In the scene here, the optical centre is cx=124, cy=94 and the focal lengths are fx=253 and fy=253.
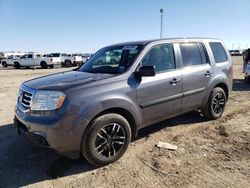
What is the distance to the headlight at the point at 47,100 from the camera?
11.1ft

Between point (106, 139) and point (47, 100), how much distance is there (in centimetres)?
104

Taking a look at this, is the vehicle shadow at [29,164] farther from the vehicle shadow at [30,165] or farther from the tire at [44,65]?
the tire at [44,65]

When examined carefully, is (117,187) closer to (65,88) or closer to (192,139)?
(65,88)

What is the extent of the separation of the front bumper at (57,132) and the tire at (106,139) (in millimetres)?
156

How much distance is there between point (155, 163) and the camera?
3826 millimetres

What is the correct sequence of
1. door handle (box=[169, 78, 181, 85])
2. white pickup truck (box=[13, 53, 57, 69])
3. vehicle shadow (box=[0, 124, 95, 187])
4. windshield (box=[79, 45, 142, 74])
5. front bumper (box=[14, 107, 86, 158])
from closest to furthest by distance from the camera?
1. front bumper (box=[14, 107, 86, 158])
2. vehicle shadow (box=[0, 124, 95, 187])
3. windshield (box=[79, 45, 142, 74])
4. door handle (box=[169, 78, 181, 85])
5. white pickup truck (box=[13, 53, 57, 69])

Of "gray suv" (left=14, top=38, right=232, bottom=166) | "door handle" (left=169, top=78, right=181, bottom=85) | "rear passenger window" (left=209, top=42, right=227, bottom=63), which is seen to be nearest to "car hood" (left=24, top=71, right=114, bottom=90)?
"gray suv" (left=14, top=38, right=232, bottom=166)

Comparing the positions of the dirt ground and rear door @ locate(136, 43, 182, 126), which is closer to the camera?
the dirt ground

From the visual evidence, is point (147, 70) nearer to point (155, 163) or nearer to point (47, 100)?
point (155, 163)

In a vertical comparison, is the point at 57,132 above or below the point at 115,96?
below

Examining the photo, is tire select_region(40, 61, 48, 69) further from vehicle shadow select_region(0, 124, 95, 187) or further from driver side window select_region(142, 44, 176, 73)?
driver side window select_region(142, 44, 176, 73)

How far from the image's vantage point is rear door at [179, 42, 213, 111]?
490cm

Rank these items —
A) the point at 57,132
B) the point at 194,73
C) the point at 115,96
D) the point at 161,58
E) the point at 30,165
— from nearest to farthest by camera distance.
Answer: the point at 57,132
the point at 115,96
the point at 30,165
the point at 161,58
the point at 194,73

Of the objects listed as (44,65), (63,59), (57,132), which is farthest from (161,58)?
(63,59)
